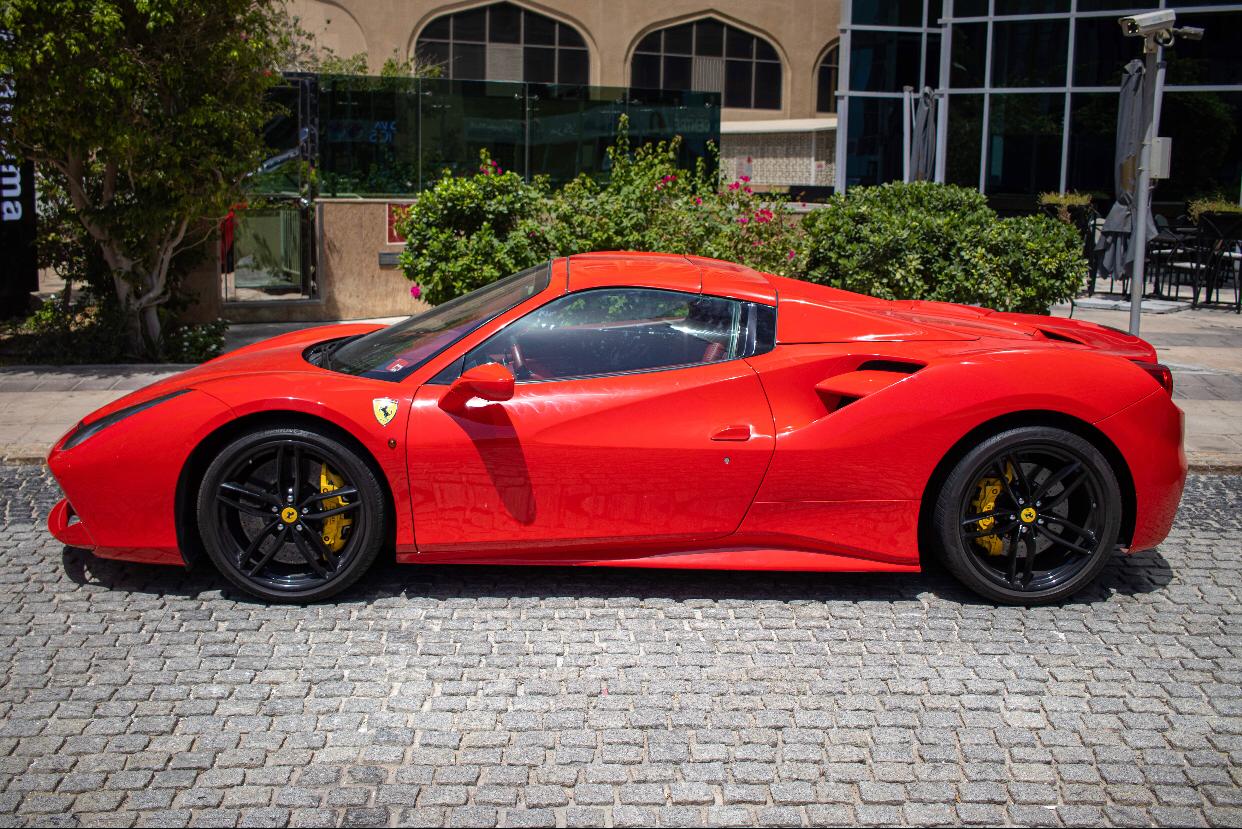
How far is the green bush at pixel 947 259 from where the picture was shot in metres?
9.85

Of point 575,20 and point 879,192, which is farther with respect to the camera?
point 575,20

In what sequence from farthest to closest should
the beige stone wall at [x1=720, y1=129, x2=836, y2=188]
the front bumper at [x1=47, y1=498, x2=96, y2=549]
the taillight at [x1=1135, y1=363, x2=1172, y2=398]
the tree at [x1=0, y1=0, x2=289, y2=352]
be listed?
1. the beige stone wall at [x1=720, y1=129, x2=836, y2=188]
2. the tree at [x1=0, y1=0, x2=289, y2=352]
3. the taillight at [x1=1135, y1=363, x2=1172, y2=398]
4. the front bumper at [x1=47, y1=498, x2=96, y2=549]

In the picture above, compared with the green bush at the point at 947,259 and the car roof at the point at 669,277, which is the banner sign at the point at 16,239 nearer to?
the green bush at the point at 947,259

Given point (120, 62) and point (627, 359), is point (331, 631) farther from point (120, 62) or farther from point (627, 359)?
point (120, 62)

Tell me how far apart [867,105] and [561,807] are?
23.0 m

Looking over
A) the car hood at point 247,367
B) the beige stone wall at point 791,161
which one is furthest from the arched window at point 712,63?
the car hood at point 247,367

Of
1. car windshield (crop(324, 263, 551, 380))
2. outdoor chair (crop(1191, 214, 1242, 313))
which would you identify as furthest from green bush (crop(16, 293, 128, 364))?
outdoor chair (crop(1191, 214, 1242, 313))

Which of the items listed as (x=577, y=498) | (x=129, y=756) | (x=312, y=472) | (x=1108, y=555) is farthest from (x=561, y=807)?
(x=1108, y=555)

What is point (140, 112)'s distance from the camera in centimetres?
1017

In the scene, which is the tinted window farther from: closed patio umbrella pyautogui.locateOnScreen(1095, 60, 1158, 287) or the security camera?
the security camera

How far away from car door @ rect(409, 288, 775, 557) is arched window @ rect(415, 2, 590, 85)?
31577mm

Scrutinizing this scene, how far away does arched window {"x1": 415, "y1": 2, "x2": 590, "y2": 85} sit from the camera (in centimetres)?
3556

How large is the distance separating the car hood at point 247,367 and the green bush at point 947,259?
4.87 metres

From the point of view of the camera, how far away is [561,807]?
3598 mm
